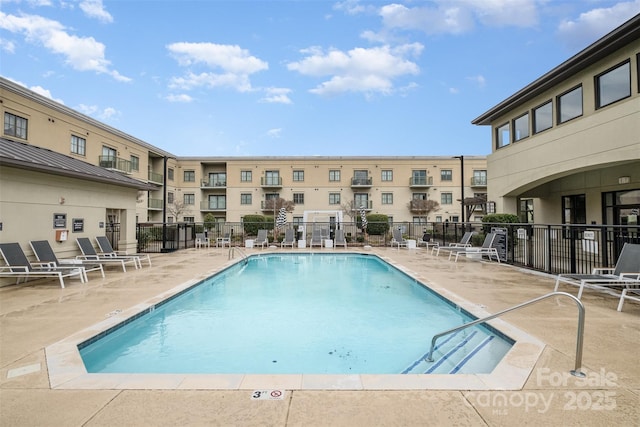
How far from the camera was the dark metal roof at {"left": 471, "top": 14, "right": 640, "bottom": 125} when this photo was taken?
Answer: 824cm

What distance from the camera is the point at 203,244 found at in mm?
18094

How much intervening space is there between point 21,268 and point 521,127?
16315mm

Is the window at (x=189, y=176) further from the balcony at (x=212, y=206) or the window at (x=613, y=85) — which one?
the window at (x=613, y=85)

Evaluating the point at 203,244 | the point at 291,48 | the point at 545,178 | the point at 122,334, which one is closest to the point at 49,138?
the point at 203,244

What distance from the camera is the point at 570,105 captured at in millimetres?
10852

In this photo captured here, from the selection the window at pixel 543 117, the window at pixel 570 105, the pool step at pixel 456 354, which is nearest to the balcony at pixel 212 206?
the window at pixel 543 117

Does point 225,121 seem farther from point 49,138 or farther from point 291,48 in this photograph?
point 49,138

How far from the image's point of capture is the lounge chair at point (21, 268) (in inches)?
266

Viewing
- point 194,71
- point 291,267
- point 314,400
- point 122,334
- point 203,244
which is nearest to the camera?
point 314,400

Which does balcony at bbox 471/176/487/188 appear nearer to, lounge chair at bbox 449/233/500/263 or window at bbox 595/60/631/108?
lounge chair at bbox 449/233/500/263

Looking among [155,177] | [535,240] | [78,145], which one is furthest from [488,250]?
[155,177]

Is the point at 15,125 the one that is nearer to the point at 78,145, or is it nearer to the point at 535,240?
the point at 78,145

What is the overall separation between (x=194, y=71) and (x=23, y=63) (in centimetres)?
990

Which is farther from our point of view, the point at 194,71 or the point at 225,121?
the point at 225,121
